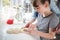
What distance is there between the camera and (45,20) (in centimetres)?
94

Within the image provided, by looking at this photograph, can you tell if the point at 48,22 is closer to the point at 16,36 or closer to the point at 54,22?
the point at 54,22

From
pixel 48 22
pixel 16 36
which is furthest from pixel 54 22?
pixel 16 36

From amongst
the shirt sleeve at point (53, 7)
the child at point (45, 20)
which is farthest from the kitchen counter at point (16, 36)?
the shirt sleeve at point (53, 7)

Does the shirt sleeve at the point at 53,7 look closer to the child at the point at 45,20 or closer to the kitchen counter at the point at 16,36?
the child at the point at 45,20

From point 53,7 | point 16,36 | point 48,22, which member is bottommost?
point 16,36

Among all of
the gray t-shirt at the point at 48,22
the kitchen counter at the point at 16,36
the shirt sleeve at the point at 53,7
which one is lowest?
the kitchen counter at the point at 16,36

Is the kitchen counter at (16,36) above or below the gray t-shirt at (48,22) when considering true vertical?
below

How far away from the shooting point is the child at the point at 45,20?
36.7 inches

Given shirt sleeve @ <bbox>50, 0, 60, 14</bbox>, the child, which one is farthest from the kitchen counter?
shirt sleeve @ <bbox>50, 0, 60, 14</bbox>

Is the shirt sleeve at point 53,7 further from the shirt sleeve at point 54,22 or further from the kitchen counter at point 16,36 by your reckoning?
the kitchen counter at point 16,36

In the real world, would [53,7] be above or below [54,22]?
above

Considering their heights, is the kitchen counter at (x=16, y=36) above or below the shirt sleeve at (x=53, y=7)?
below

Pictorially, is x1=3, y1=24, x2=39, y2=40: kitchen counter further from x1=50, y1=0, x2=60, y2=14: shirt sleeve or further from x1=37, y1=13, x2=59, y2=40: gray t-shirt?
x1=50, y1=0, x2=60, y2=14: shirt sleeve

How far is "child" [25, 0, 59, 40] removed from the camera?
933 millimetres
